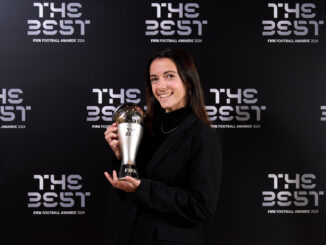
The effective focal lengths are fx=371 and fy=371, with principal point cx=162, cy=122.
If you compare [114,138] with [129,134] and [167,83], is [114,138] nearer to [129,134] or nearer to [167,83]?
[129,134]

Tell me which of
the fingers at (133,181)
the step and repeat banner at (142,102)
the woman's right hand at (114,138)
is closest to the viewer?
the fingers at (133,181)

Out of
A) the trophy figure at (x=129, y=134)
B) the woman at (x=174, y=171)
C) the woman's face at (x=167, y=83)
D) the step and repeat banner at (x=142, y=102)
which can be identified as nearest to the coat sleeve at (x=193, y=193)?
the woman at (x=174, y=171)

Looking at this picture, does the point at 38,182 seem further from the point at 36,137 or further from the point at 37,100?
the point at 37,100

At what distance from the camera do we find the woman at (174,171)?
134 cm

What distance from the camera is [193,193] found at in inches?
53.0

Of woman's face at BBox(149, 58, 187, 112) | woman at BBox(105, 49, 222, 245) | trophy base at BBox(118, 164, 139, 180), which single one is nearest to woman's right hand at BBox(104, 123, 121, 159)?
woman at BBox(105, 49, 222, 245)

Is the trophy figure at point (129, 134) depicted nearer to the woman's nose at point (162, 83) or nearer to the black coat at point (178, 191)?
the black coat at point (178, 191)

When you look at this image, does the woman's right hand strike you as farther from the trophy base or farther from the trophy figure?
the trophy base

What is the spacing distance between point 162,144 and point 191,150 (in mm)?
123

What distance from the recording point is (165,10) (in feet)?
8.89

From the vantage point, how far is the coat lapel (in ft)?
4.66

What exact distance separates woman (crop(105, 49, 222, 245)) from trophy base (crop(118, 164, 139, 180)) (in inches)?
1.7

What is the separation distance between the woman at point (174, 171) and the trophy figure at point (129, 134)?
5cm

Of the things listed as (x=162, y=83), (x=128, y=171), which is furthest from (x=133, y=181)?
(x=162, y=83)
